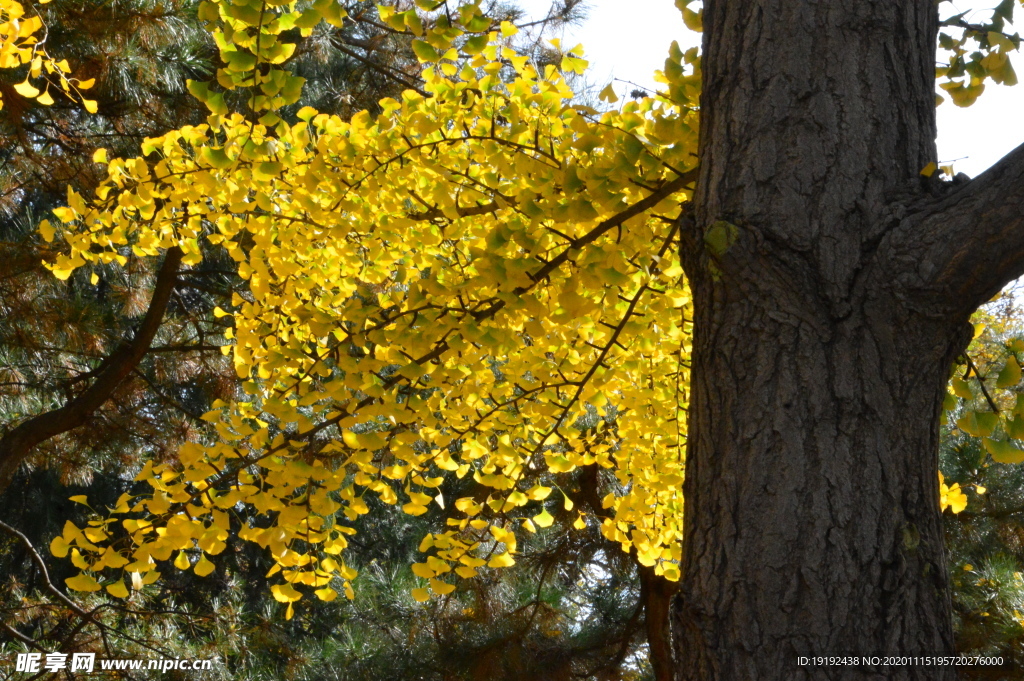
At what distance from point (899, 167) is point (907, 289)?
0.20 m

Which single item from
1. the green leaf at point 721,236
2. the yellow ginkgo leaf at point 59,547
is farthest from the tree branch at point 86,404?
the green leaf at point 721,236

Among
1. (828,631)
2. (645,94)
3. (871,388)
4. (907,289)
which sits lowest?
(828,631)

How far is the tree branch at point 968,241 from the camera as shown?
1.02 metres

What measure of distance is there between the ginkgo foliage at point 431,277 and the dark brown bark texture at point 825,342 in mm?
143

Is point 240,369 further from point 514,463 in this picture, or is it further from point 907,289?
point 907,289

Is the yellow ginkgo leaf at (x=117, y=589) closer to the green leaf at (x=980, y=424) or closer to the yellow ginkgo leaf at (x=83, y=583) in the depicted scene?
the yellow ginkgo leaf at (x=83, y=583)

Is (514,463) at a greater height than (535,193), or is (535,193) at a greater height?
(535,193)

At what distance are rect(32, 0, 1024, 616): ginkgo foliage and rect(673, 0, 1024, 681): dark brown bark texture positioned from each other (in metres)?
0.14

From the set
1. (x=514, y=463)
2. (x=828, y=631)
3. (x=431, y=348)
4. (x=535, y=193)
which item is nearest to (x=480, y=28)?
(x=535, y=193)

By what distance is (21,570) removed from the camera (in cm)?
640

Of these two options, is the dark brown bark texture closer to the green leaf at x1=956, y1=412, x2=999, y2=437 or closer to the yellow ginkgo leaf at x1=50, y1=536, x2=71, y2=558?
the green leaf at x1=956, y1=412, x2=999, y2=437

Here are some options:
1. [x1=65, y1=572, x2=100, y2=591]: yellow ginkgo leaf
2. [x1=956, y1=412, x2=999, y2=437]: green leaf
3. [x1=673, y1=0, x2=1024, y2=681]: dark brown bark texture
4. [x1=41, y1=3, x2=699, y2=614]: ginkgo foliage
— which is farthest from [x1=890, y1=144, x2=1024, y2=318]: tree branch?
[x1=65, y1=572, x2=100, y2=591]: yellow ginkgo leaf

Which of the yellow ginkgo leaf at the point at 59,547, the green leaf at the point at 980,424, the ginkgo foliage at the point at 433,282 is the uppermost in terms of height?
the ginkgo foliage at the point at 433,282

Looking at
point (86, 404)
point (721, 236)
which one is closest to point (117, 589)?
point (721, 236)
